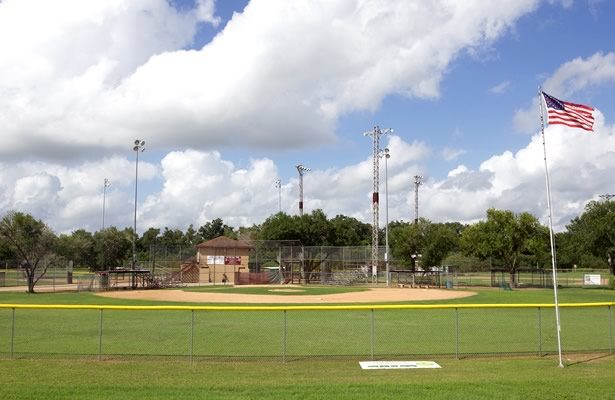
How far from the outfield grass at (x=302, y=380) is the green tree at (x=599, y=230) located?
60463 mm

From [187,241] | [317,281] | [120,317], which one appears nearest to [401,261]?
[317,281]

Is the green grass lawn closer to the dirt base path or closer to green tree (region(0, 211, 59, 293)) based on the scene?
the dirt base path

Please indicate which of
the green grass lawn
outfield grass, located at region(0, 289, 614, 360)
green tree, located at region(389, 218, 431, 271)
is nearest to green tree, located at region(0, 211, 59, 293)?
outfield grass, located at region(0, 289, 614, 360)

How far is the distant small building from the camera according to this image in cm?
7131

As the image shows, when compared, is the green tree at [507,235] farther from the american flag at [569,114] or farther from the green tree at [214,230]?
the green tree at [214,230]

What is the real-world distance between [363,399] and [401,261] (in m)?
61.9

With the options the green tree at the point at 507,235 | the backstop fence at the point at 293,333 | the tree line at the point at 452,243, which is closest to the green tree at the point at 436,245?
the tree line at the point at 452,243

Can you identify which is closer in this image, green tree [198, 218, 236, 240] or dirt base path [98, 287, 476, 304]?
dirt base path [98, 287, 476, 304]

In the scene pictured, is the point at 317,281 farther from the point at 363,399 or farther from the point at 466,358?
the point at 363,399

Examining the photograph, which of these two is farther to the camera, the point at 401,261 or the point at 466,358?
the point at 401,261

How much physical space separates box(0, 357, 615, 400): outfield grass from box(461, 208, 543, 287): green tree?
162ft

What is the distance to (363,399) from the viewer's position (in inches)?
390

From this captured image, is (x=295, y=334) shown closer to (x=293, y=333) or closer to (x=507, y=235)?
(x=293, y=333)

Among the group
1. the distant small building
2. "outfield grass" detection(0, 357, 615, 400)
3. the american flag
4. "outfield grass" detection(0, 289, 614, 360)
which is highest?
the american flag
